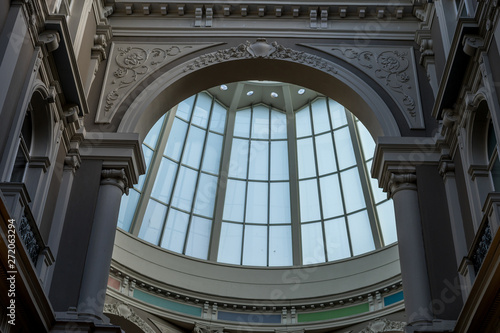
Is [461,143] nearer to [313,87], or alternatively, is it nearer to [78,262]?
[313,87]

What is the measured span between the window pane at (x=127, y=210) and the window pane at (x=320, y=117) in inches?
230

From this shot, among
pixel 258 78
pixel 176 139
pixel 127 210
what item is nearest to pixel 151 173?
pixel 127 210

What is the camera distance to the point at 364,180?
20.1 metres

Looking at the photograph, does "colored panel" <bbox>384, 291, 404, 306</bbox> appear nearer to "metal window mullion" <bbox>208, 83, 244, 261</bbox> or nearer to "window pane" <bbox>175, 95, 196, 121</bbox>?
"metal window mullion" <bbox>208, 83, 244, 261</bbox>

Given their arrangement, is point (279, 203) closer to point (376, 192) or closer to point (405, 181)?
point (376, 192)

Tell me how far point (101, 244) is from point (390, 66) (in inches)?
232

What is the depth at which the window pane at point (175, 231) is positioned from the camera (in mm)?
20094

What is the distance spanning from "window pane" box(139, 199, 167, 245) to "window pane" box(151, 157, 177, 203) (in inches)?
10.7

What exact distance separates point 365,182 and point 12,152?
524 inches

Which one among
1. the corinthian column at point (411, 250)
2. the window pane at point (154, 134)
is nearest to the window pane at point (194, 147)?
the window pane at point (154, 134)

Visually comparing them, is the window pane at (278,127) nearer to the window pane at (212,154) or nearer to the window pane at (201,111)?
the window pane at (212,154)

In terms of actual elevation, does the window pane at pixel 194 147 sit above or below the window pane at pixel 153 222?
above

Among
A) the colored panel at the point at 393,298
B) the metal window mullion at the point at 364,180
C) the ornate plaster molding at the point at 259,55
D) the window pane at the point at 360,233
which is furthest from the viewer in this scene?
the window pane at the point at 360,233

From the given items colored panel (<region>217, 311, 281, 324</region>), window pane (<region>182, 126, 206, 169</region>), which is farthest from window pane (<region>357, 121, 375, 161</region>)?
colored panel (<region>217, 311, 281, 324</region>)
